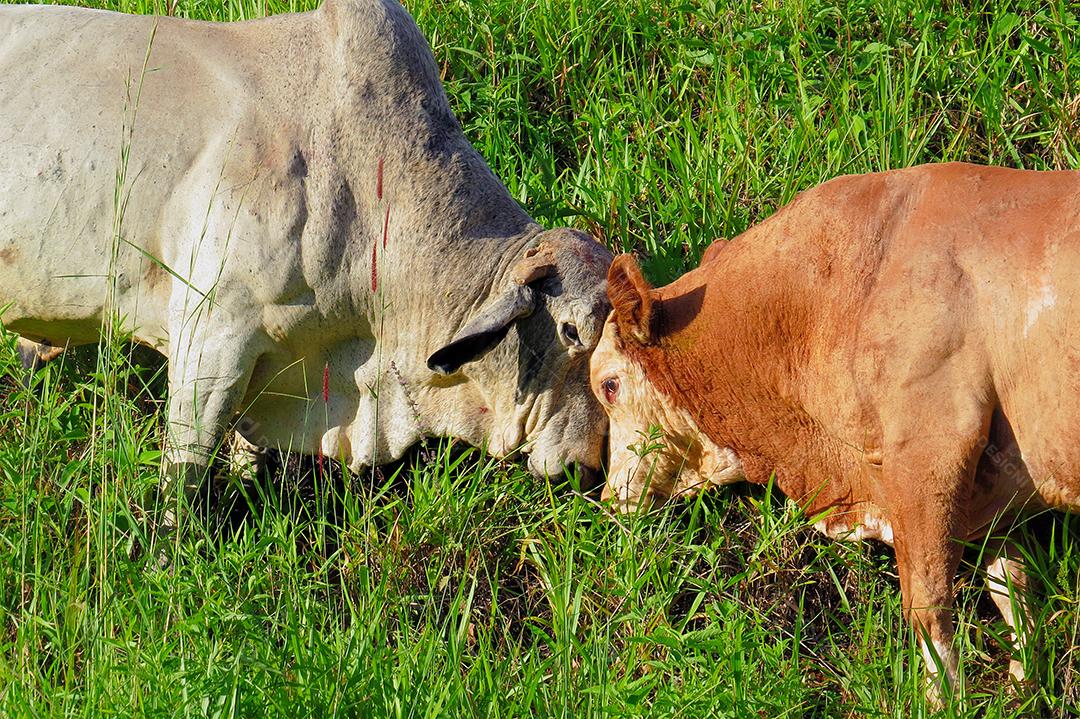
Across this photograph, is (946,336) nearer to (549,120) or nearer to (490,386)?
(490,386)

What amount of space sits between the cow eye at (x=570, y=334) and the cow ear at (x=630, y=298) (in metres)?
0.22

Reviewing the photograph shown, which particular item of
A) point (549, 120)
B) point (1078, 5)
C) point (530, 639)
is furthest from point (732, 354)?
point (1078, 5)

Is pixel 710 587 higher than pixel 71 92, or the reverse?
pixel 71 92

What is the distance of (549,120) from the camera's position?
21.6ft

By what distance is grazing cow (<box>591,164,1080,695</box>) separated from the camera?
162 inches

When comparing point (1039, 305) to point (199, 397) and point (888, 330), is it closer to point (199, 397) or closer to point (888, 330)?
point (888, 330)

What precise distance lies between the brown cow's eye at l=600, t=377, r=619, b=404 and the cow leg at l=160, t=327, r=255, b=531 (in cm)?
119

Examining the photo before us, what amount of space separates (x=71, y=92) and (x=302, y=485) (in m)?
1.66

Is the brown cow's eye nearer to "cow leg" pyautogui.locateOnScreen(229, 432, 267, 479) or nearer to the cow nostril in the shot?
the cow nostril

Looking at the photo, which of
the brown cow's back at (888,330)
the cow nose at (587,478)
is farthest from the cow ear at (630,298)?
the cow nose at (587,478)

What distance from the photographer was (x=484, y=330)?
486cm

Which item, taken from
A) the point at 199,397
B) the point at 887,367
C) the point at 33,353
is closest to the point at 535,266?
the point at 199,397

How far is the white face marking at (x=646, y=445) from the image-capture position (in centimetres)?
493

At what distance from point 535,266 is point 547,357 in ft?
1.07
